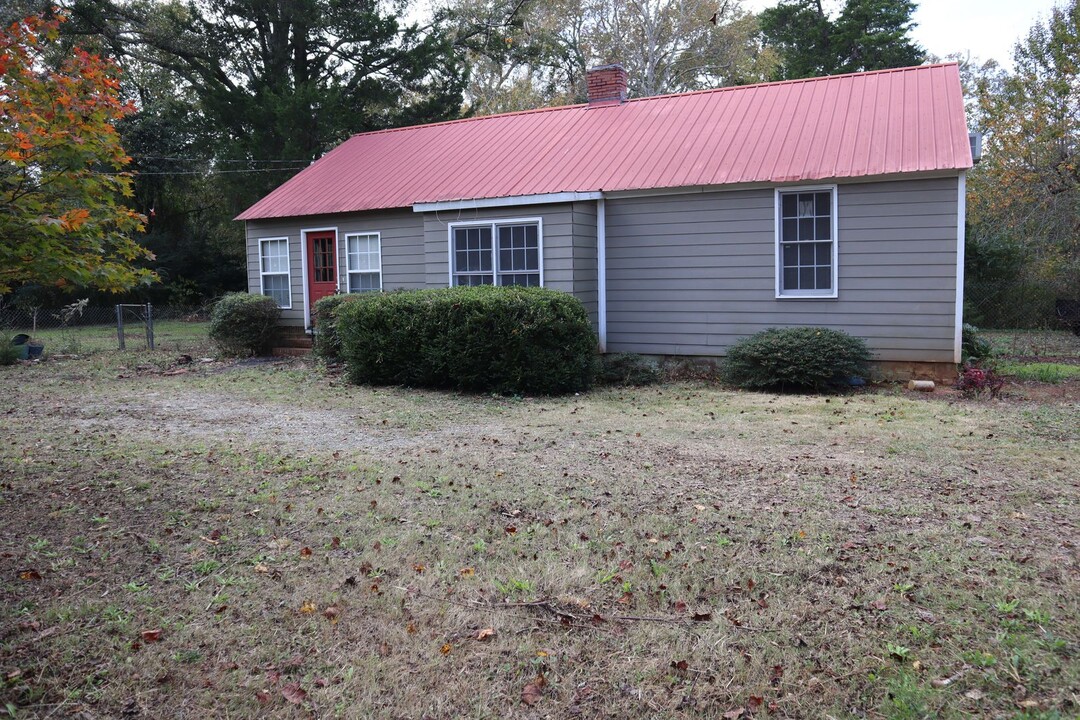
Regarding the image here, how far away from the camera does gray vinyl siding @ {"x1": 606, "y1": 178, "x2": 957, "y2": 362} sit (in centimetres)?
1084

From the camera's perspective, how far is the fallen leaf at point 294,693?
321cm

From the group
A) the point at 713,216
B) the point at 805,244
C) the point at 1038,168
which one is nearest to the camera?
the point at 805,244

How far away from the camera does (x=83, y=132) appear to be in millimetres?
5129

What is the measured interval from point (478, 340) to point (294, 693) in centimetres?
759

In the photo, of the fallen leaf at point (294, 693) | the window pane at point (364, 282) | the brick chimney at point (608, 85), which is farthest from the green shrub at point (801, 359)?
the fallen leaf at point (294, 693)

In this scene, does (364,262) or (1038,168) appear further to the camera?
(1038,168)

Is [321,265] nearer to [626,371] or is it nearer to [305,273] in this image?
[305,273]

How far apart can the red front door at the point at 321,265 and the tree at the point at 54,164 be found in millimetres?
10518

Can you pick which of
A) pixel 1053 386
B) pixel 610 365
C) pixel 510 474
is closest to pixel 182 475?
pixel 510 474

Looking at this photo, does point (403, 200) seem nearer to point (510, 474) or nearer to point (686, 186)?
point (686, 186)

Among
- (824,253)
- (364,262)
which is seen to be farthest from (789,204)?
(364,262)

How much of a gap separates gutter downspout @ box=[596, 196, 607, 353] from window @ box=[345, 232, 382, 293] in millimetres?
4558

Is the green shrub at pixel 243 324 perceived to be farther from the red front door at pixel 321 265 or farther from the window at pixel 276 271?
the red front door at pixel 321 265

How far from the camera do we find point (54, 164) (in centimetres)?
535
